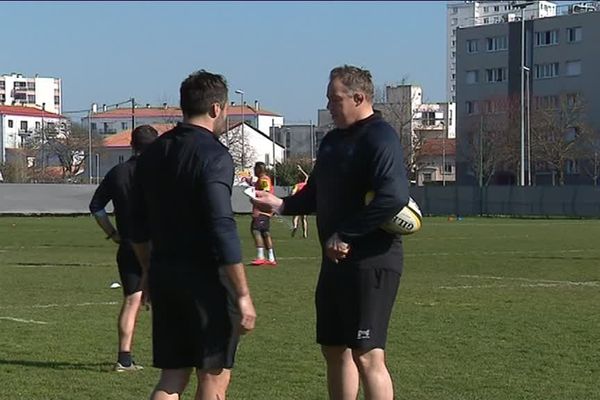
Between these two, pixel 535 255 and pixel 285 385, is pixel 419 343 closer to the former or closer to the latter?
pixel 285 385

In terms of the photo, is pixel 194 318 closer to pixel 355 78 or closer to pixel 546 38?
Answer: pixel 355 78

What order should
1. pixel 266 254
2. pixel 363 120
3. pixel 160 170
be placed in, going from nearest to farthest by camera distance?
pixel 160 170 < pixel 363 120 < pixel 266 254

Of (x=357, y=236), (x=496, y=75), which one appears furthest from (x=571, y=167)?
(x=357, y=236)

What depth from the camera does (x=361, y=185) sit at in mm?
6371

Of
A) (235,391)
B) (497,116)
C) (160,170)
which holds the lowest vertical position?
(235,391)

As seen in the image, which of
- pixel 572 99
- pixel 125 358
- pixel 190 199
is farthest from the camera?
pixel 572 99

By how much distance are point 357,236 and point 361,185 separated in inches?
13.1

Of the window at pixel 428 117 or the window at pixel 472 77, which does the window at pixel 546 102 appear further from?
the window at pixel 428 117

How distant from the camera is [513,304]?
46.8 feet

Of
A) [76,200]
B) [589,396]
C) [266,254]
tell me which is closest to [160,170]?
[589,396]

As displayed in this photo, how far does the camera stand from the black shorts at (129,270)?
30.2 feet

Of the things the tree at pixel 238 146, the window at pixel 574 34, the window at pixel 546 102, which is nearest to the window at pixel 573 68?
the window at pixel 574 34

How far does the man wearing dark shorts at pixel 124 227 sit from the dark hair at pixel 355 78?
2.67 m

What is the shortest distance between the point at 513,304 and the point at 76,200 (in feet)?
138
